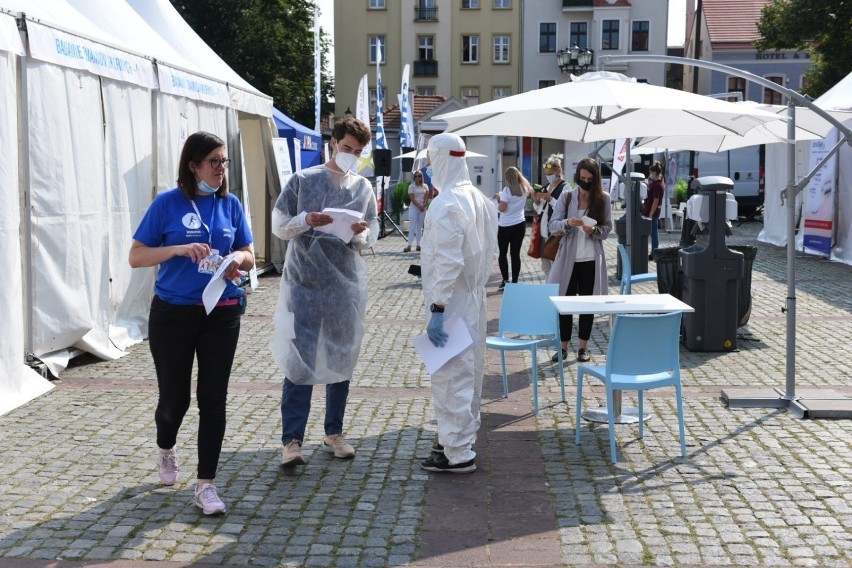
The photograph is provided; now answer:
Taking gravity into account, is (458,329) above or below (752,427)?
above

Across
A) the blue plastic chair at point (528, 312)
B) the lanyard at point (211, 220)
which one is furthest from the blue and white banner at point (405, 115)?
the lanyard at point (211, 220)

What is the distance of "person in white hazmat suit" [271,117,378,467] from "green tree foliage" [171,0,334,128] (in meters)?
42.5

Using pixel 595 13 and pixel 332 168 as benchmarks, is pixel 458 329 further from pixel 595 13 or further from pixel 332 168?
pixel 595 13

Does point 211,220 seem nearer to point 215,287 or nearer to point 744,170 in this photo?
point 215,287

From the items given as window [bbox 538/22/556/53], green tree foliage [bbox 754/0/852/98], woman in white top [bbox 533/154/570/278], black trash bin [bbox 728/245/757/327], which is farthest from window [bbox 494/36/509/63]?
black trash bin [bbox 728/245/757/327]

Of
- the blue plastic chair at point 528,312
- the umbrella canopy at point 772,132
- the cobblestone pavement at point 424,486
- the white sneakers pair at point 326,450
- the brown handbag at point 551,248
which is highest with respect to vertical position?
the umbrella canopy at point 772,132

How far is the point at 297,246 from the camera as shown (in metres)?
6.26

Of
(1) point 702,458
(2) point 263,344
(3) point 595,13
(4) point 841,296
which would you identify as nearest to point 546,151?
(3) point 595,13

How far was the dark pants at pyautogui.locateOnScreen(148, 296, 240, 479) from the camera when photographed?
534 cm

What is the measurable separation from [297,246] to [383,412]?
1977 millimetres

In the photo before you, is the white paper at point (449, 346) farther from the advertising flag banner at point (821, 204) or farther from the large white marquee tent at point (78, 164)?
the advertising flag banner at point (821, 204)

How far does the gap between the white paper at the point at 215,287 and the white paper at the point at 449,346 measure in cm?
127

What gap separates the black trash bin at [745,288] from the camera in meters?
10.9

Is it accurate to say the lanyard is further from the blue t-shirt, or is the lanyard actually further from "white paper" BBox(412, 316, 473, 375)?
"white paper" BBox(412, 316, 473, 375)
